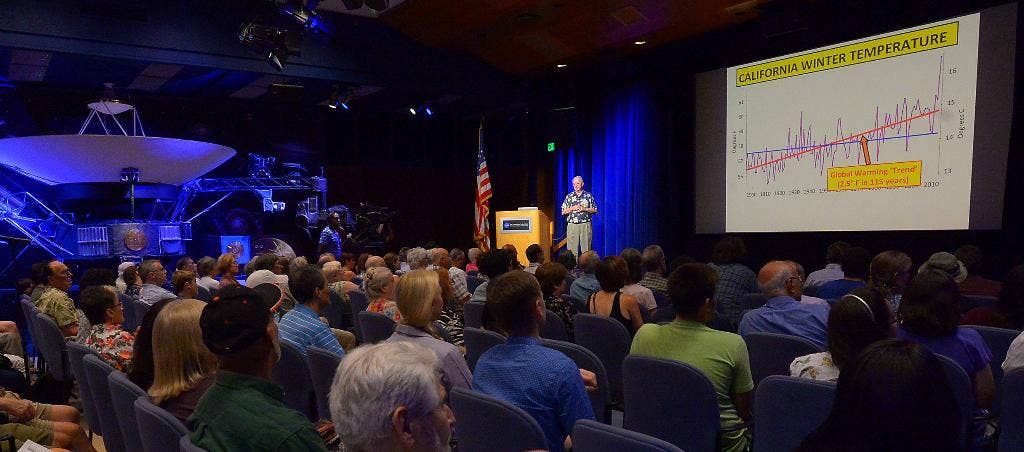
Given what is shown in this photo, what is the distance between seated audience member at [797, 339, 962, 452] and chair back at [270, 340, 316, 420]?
2418 millimetres

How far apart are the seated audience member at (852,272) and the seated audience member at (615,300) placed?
1286mm

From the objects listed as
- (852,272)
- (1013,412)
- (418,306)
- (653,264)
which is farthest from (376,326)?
(852,272)

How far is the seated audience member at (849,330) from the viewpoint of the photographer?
201 centimetres

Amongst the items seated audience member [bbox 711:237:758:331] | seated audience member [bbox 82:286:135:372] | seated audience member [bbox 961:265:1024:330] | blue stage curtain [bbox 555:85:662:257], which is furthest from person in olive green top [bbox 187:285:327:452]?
blue stage curtain [bbox 555:85:662:257]

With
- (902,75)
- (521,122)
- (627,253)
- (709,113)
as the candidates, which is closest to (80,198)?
(521,122)

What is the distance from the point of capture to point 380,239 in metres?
12.5

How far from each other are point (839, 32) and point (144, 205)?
35.0ft

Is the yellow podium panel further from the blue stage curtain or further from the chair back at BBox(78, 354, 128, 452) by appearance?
the chair back at BBox(78, 354, 128, 452)

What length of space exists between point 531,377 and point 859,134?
7.02 meters

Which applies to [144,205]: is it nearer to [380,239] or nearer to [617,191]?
[380,239]

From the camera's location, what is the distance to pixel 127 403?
2.05 meters

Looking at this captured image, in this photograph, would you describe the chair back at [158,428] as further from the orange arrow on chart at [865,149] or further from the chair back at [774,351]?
the orange arrow on chart at [865,149]

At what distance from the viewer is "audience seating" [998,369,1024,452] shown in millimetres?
2199

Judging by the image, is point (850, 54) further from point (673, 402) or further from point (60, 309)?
point (60, 309)
